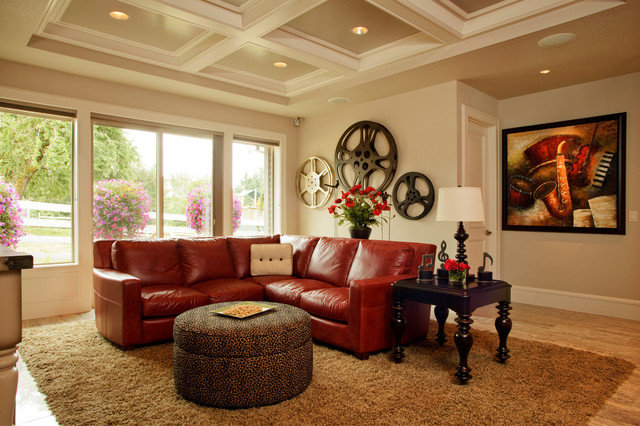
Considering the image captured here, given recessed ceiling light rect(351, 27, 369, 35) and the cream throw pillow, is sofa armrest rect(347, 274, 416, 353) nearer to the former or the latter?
the cream throw pillow

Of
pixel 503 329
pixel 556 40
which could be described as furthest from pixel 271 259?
pixel 556 40

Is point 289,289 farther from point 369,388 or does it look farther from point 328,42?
point 328,42

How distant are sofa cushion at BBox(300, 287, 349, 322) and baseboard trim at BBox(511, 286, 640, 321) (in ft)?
9.38

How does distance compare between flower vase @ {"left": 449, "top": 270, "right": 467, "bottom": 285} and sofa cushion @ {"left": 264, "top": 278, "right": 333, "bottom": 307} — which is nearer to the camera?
flower vase @ {"left": 449, "top": 270, "right": 467, "bottom": 285}

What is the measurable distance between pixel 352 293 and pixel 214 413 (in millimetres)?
1206

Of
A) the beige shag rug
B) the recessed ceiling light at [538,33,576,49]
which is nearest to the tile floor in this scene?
the beige shag rug

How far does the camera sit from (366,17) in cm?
355

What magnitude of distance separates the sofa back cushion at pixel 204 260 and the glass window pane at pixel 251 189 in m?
1.58

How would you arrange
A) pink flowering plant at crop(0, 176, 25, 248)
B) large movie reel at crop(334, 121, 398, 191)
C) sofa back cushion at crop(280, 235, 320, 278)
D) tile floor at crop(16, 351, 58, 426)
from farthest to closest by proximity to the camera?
large movie reel at crop(334, 121, 398, 191), sofa back cushion at crop(280, 235, 320, 278), pink flowering plant at crop(0, 176, 25, 248), tile floor at crop(16, 351, 58, 426)

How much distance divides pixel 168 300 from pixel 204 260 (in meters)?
0.79

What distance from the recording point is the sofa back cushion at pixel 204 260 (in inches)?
155

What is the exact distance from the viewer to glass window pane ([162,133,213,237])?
5.18 m

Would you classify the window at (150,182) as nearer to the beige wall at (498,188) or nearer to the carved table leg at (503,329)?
the beige wall at (498,188)

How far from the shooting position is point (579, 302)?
15.3ft
